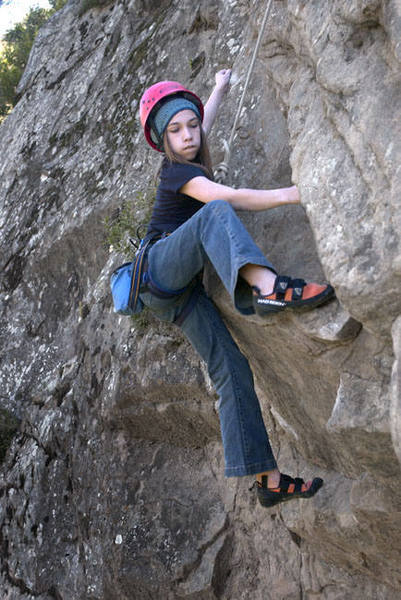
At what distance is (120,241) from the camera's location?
5.99m

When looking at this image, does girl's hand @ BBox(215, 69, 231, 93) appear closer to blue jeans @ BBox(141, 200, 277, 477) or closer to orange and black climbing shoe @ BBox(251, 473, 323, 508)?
blue jeans @ BBox(141, 200, 277, 477)

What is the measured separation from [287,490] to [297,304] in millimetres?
1071

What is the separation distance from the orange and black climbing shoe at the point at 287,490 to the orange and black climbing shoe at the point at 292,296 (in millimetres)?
975

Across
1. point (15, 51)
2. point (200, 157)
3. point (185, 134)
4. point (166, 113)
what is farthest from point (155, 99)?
point (15, 51)

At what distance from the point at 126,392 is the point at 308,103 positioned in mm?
2692

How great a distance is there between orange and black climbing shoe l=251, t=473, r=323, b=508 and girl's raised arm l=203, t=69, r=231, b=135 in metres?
2.48

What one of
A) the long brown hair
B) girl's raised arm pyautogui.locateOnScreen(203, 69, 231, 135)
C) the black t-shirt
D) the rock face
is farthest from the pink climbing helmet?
the rock face

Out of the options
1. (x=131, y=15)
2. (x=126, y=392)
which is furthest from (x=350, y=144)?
(x=131, y=15)

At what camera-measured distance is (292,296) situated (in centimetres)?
334

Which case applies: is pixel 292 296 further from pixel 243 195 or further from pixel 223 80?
pixel 223 80

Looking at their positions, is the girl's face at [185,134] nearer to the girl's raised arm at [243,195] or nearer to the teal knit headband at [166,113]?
the teal knit headband at [166,113]

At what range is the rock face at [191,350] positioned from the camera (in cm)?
318

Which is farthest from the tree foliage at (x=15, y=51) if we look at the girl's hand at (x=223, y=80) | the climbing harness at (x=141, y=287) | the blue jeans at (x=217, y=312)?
the blue jeans at (x=217, y=312)

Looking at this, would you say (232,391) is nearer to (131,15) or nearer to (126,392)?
(126,392)
